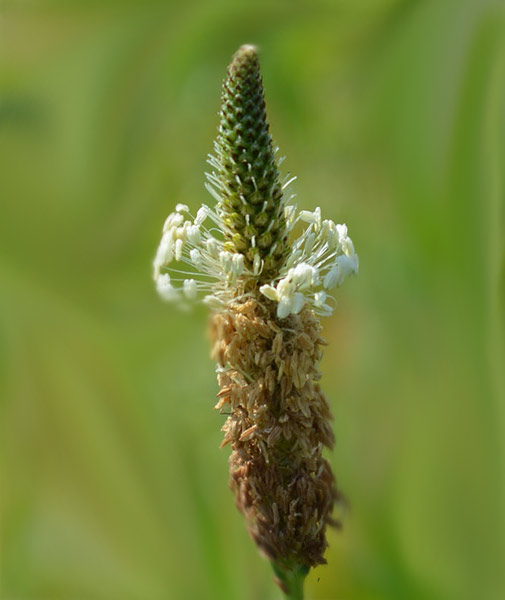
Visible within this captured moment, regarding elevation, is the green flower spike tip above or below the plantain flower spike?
above

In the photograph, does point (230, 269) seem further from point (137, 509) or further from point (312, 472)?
point (137, 509)

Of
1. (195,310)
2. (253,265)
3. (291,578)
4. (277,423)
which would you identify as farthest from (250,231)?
(195,310)

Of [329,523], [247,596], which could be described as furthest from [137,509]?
[329,523]

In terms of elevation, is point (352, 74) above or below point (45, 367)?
above

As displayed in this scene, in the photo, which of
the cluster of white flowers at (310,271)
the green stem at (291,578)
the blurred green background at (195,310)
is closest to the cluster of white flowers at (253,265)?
the cluster of white flowers at (310,271)

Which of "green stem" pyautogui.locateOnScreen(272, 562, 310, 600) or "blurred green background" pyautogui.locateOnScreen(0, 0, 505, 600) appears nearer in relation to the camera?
"green stem" pyautogui.locateOnScreen(272, 562, 310, 600)

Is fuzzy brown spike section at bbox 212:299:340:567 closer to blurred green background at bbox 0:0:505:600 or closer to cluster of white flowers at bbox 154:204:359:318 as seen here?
cluster of white flowers at bbox 154:204:359:318

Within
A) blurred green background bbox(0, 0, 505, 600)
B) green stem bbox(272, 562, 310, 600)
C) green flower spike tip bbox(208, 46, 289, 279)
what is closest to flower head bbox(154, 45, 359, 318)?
green flower spike tip bbox(208, 46, 289, 279)
